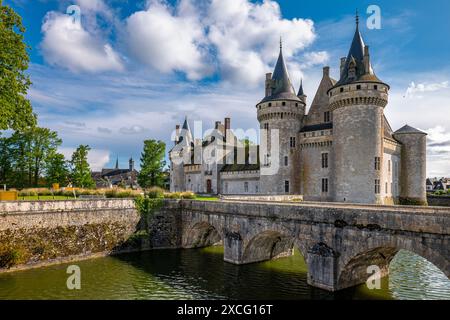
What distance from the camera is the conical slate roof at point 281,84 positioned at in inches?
1283

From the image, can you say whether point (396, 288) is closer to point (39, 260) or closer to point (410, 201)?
point (39, 260)

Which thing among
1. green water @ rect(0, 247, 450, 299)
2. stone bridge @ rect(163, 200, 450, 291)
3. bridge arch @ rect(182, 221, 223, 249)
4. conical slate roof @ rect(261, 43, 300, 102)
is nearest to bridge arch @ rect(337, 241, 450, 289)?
stone bridge @ rect(163, 200, 450, 291)

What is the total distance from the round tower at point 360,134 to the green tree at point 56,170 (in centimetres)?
2891

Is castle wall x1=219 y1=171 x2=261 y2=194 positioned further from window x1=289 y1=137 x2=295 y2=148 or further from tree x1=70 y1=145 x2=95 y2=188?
tree x1=70 y1=145 x2=95 y2=188

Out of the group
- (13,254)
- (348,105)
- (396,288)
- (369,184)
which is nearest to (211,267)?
(396,288)

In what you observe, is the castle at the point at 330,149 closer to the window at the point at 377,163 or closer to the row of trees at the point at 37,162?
the window at the point at 377,163

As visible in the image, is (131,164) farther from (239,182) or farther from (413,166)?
(413,166)

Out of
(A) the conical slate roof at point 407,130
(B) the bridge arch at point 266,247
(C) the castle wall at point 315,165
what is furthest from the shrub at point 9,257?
(A) the conical slate roof at point 407,130

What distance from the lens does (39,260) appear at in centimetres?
1638

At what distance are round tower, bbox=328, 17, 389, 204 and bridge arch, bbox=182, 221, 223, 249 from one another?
1192cm

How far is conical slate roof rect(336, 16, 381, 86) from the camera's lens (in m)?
26.8

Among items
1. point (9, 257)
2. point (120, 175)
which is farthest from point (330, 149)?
point (120, 175)

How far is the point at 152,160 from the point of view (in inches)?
1709
